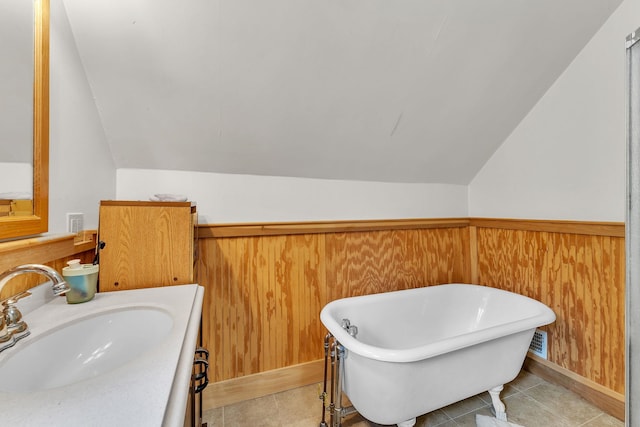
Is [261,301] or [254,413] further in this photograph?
[261,301]

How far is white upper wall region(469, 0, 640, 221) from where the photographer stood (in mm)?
1572

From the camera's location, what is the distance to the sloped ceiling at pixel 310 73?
3.96 feet

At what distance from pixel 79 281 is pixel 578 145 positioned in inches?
105

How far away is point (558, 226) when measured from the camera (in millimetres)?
1856

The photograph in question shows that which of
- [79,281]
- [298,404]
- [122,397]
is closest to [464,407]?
[298,404]

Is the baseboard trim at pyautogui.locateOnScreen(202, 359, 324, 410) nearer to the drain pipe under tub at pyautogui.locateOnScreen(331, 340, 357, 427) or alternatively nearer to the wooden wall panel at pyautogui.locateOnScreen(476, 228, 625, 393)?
the drain pipe under tub at pyautogui.locateOnScreen(331, 340, 357, 427)

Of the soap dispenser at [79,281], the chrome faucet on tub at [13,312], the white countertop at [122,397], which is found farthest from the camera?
the soap dispenser at [79,281]

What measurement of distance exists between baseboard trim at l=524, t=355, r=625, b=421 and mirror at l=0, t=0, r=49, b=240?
2796 millimetres

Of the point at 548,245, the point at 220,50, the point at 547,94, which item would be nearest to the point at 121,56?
the point at 220,50

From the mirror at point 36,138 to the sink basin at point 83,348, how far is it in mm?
320

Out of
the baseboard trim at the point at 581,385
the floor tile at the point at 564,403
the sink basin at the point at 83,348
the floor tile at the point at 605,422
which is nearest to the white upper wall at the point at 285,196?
the sink basin at the point at 83,348

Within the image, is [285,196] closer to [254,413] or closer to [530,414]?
[254,413]

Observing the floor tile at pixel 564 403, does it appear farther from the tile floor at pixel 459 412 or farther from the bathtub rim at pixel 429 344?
the bathtub rim at pixel 429 344

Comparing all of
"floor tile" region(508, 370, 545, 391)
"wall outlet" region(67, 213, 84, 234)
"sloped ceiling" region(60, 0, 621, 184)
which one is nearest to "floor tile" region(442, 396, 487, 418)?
"floor tile" region(508, 370, 545, 391)
